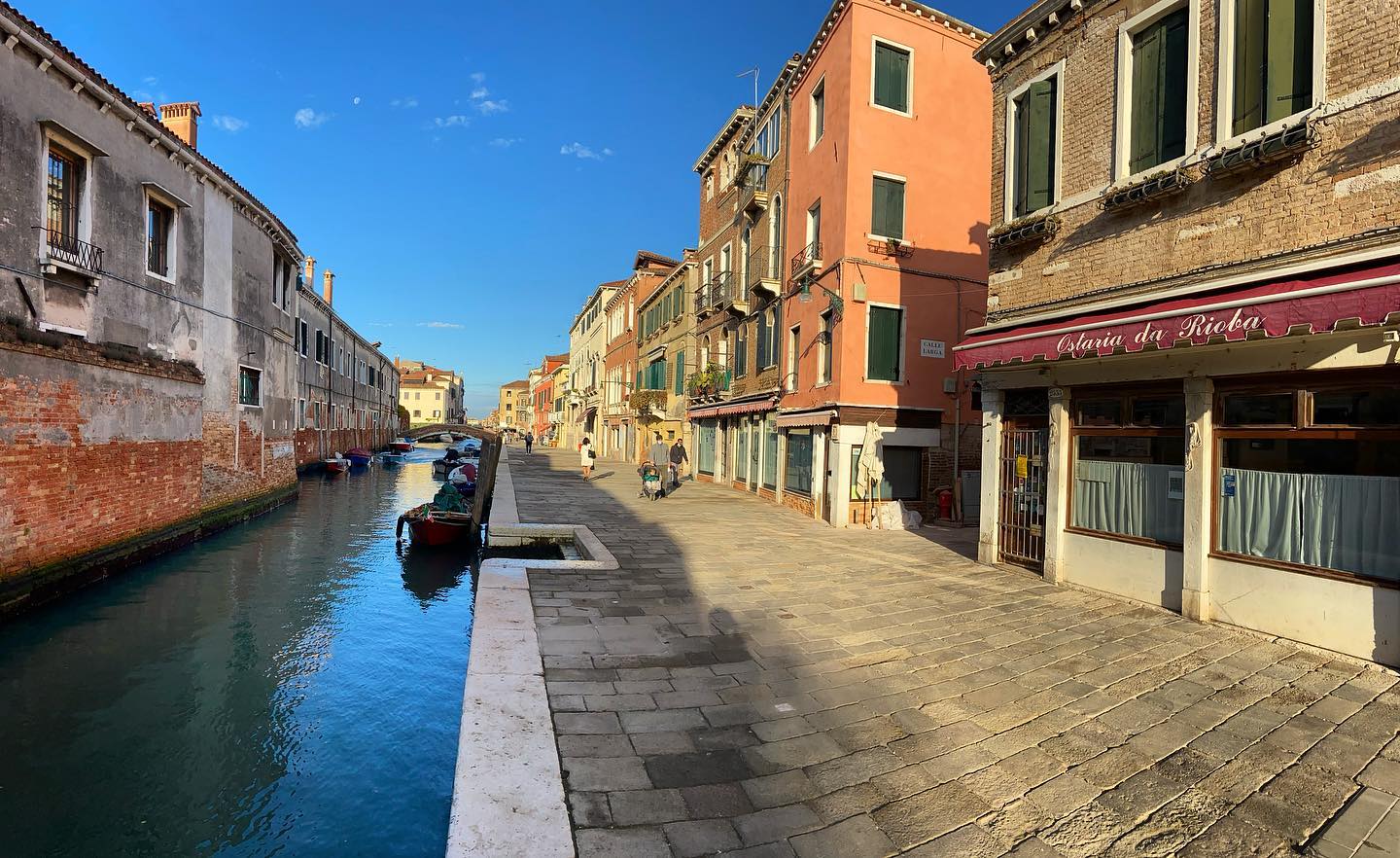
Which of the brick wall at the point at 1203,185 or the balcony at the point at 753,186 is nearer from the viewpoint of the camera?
the brick wall at the point at 1203,185

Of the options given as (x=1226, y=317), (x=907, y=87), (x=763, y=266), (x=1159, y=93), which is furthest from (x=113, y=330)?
(x=907, y=87)

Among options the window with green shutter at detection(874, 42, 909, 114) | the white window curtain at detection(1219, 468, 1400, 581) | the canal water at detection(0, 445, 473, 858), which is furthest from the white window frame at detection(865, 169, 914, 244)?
the canal water at detection(0, 445, 473, 858)

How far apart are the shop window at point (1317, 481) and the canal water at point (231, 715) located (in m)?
7.30

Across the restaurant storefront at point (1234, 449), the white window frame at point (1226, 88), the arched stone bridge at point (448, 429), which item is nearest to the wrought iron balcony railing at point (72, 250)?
the restaurant storefront at point (1234, 449)

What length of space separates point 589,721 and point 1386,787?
13.9ft

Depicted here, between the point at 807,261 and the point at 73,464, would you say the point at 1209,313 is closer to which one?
the point at 807,261

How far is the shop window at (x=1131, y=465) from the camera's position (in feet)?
22.2

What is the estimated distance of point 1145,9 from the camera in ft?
23.7

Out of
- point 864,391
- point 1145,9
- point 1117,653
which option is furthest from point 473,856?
point 864,391

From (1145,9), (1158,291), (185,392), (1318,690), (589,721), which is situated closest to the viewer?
(589,721)

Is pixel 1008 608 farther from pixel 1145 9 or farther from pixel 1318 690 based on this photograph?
pixel 1145 9

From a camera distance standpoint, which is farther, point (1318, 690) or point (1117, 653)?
point (1117, 653)

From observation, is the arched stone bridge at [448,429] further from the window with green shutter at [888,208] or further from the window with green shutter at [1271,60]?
the window with green shutter at [1271,60]

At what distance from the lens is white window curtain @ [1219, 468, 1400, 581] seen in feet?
17.2
